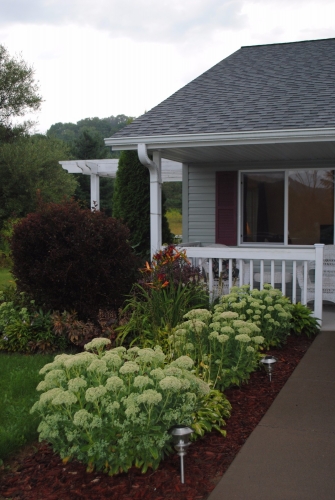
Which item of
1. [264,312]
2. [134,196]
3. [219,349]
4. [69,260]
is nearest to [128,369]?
[219,349]

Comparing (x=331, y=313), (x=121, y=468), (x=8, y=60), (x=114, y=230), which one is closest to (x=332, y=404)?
(x=121, y=468)

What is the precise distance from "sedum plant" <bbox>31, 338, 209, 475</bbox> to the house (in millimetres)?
4217

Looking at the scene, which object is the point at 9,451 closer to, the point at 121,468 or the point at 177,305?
the point at 121,468

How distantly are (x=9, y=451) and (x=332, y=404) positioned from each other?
2439 mm

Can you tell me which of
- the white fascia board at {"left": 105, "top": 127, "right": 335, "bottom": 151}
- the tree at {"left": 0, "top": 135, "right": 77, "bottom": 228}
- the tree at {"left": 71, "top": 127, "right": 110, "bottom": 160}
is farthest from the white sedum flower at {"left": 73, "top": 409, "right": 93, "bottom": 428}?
the tree at {"left": 71, "top": 127, "right": 110, "bottom": 160}

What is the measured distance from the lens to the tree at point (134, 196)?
1241 centimetres

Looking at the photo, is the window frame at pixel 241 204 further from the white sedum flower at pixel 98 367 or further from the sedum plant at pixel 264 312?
the white sedum flower at pixel 98 367

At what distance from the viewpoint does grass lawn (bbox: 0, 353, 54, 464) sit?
362 centimetres

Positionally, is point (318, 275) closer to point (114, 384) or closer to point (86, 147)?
point (114, 384)

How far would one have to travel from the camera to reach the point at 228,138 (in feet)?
24.1

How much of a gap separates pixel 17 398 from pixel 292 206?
20.5ft

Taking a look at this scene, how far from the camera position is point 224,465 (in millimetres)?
3236

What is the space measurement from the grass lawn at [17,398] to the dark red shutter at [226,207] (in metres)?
4.74

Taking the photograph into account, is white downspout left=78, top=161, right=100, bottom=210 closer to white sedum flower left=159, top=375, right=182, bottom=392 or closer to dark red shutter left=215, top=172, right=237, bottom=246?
dark red shutter left=215, top=172, right=237, bottom=246
